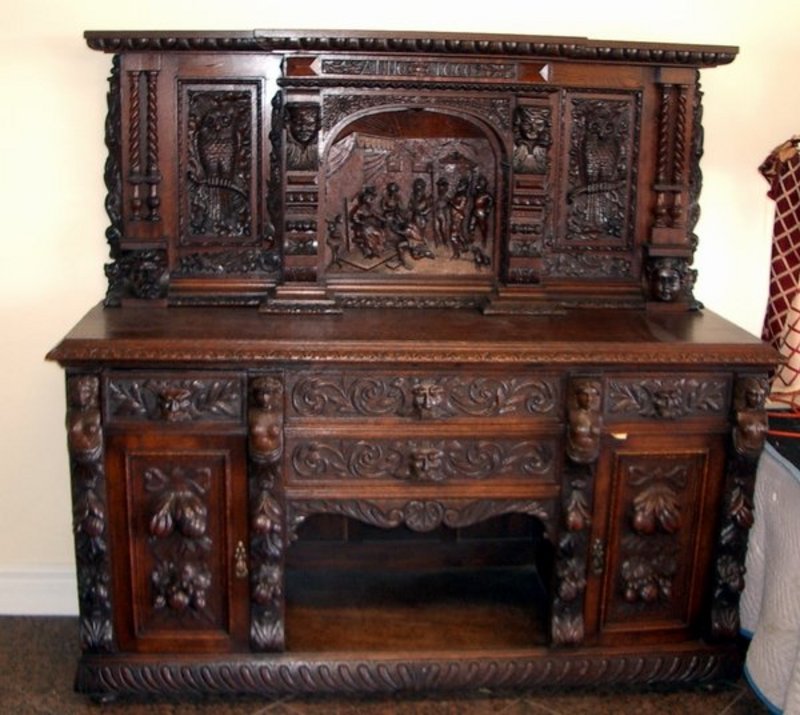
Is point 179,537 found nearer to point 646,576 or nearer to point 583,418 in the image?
point 583,418

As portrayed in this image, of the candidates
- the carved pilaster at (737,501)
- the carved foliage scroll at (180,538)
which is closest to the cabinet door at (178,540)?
Answer: the carved foliage scroll at (180,538)

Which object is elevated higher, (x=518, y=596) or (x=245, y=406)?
(x=245, y=406)

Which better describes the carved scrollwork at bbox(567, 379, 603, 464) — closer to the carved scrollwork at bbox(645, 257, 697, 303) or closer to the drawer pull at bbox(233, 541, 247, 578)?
the carved scrollwork at bbox(645, 257, 697, 303)

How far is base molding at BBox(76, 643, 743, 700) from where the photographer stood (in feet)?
7.47

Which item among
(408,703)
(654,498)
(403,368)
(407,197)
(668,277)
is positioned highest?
(407,197)

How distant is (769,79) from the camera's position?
261 cm

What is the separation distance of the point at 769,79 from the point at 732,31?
0.54ft

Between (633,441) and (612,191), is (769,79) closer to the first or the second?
(612,191)

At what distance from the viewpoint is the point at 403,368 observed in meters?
2.14

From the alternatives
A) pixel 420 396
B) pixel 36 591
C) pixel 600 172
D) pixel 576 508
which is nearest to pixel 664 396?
pixel 576 508

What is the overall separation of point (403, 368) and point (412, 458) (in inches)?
8.2

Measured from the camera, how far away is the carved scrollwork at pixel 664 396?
220cm

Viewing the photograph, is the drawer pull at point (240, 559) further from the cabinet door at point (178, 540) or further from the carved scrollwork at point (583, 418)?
the carved scrollwork at point (583, 418)

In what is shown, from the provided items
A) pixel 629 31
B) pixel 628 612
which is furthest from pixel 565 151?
pixel 628 612
